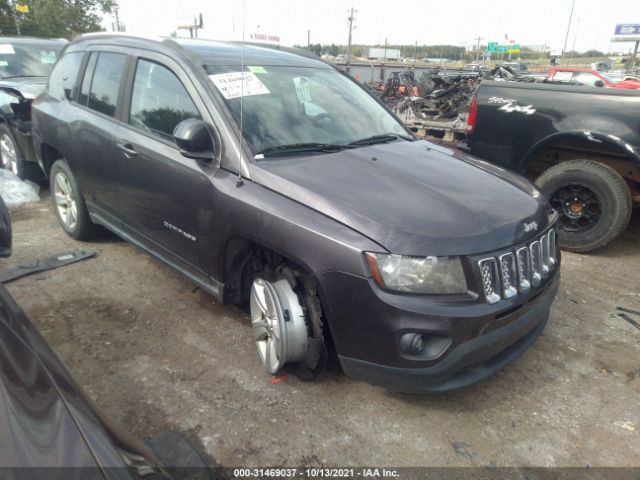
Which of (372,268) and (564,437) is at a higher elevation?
(372,268)

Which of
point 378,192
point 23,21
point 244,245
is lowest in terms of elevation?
point 244,245

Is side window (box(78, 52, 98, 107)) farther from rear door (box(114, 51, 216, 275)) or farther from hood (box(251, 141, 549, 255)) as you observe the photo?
hood (box(251, 141, 549, 255))

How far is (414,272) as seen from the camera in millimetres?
2076

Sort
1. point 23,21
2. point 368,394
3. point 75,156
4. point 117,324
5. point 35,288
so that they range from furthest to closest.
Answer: point 23,21, point 75,156, point 35,288, point 117,324, point 368,394

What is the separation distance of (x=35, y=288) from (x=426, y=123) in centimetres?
581

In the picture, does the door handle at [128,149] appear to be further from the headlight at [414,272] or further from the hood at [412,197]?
the headlight at [414,272]

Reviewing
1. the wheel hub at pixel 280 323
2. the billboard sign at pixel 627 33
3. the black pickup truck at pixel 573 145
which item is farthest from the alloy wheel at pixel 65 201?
the billboard sign at pixel 627 33

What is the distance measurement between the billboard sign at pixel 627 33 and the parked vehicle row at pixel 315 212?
4975 cm

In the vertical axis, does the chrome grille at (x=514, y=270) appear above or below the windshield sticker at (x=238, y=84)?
below

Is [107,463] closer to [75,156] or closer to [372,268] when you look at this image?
[372,268]

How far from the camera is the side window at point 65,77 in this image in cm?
411

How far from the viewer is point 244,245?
2.64 metres

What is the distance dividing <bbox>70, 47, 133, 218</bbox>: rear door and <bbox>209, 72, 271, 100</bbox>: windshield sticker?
1.06 metres

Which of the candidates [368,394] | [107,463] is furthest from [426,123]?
[107,463]
